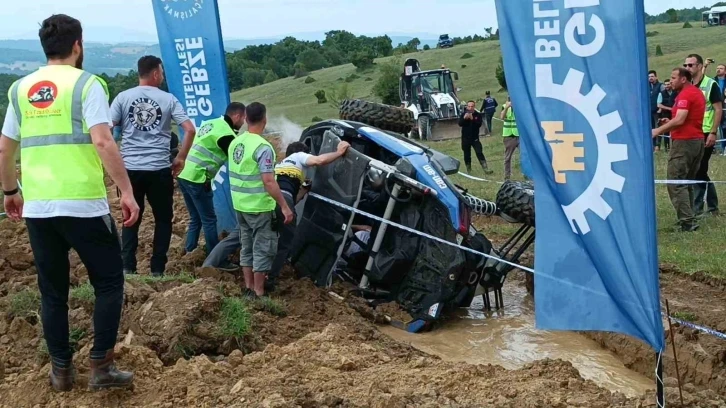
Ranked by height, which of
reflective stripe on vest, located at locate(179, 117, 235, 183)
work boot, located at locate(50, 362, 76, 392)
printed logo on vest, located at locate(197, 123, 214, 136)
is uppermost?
printed logo on vest, located at locate(197, 123, 214, 136)

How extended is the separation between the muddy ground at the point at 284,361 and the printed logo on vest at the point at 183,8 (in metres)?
2.78

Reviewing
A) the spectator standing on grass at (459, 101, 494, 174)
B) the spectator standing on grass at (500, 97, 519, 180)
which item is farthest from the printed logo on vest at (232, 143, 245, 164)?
the spectator standing on grass at (459, 101, 494, 174)

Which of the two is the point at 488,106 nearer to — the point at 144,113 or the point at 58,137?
the point at 144,113

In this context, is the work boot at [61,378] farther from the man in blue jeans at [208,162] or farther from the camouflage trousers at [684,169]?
the camouflage trousers at [684,169]

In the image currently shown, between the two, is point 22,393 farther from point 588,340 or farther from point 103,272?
point 588,340

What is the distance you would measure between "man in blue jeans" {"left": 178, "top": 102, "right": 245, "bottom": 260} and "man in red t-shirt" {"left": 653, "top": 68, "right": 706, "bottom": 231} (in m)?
4.88

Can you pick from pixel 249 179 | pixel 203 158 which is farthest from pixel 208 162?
pixel 249 179

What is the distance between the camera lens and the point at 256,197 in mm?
6996

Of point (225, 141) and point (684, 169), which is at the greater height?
point (225, 141)

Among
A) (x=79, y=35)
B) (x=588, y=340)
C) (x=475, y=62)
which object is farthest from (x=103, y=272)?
(x=475, y=62)

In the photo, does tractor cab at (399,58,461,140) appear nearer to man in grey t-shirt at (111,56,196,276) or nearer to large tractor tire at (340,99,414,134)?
large tractor tire at (340,99,414,134)

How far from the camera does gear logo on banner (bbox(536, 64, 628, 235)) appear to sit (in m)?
3.74

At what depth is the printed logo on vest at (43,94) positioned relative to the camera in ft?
14.0

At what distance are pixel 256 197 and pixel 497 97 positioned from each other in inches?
1206
